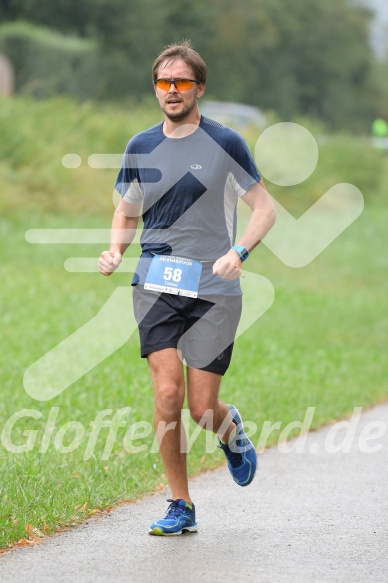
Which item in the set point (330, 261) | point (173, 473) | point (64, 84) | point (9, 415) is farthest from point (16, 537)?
point (64, 84)

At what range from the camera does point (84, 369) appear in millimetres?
11102

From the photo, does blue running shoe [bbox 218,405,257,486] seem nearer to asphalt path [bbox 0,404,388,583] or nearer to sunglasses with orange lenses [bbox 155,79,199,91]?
asphalt path [bbox 0,404,388,583]

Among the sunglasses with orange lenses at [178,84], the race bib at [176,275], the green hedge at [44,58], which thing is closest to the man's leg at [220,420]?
the race bib at [176,275]

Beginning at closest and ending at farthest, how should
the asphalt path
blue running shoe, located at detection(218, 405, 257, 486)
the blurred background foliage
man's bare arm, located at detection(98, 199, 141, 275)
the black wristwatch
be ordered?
the asphalt path → the black wristwatch → man's bare arm, located at detection(98, 199, 141, 275) → blue running shoe, located at detection(218, 405, 257, 486) → the blurred background foliage

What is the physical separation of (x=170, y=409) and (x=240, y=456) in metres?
0.62

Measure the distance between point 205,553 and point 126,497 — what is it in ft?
4.14

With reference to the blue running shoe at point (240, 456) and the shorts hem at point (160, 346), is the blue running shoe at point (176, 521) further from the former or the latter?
the shorts hem at point (160, 346)

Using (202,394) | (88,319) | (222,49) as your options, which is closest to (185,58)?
(202,394)

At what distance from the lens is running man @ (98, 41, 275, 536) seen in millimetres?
6016

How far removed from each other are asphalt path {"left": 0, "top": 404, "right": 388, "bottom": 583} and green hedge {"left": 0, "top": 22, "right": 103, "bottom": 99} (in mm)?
31716

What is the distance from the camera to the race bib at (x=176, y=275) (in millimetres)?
6031

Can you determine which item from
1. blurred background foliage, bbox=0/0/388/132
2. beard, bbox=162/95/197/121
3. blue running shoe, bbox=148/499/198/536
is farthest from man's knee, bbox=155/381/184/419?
blurred background foliage, bbox=0/0/388/132

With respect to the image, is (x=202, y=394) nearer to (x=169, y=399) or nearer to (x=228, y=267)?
(x=169, y=399)

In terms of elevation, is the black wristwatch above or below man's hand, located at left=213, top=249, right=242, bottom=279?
above
